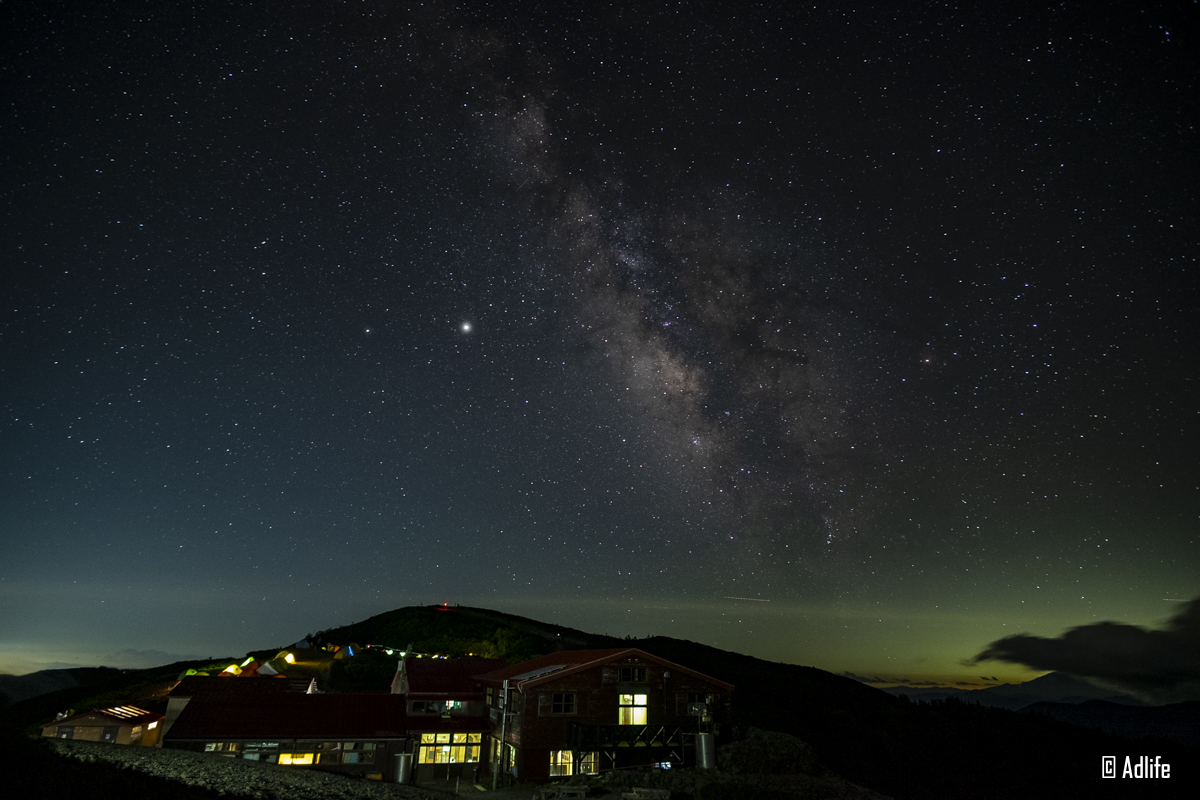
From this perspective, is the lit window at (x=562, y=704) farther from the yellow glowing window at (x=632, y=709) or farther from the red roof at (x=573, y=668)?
the yellow glowing window at (x=632, y=709)

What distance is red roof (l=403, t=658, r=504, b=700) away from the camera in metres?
42.0

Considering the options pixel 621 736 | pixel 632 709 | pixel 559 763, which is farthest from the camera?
pixel 632 709

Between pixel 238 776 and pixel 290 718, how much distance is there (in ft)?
37.4

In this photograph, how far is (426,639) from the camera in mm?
87125

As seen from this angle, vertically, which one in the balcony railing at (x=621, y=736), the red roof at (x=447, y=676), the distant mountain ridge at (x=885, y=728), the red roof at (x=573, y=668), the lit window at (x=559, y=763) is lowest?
the distant mountain ridge at (x=885, y=728)

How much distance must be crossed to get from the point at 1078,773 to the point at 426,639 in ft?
241

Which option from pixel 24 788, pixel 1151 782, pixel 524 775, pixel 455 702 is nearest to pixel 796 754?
pixel 524 775

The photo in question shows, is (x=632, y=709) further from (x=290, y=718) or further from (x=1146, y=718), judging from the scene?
(x=1146, y=718)

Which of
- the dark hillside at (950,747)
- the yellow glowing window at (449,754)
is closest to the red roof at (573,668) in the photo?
the yellow glowing window at (449,754)

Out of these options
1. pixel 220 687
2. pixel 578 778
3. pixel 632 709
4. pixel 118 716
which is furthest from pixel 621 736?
pixel 118 716

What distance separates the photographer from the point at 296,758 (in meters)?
34.4

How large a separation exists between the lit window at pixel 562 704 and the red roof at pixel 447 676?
842 centimetres

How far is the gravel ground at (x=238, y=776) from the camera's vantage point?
75.4 ft

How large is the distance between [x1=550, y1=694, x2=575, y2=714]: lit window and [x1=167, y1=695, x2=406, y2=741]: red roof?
902 cm
